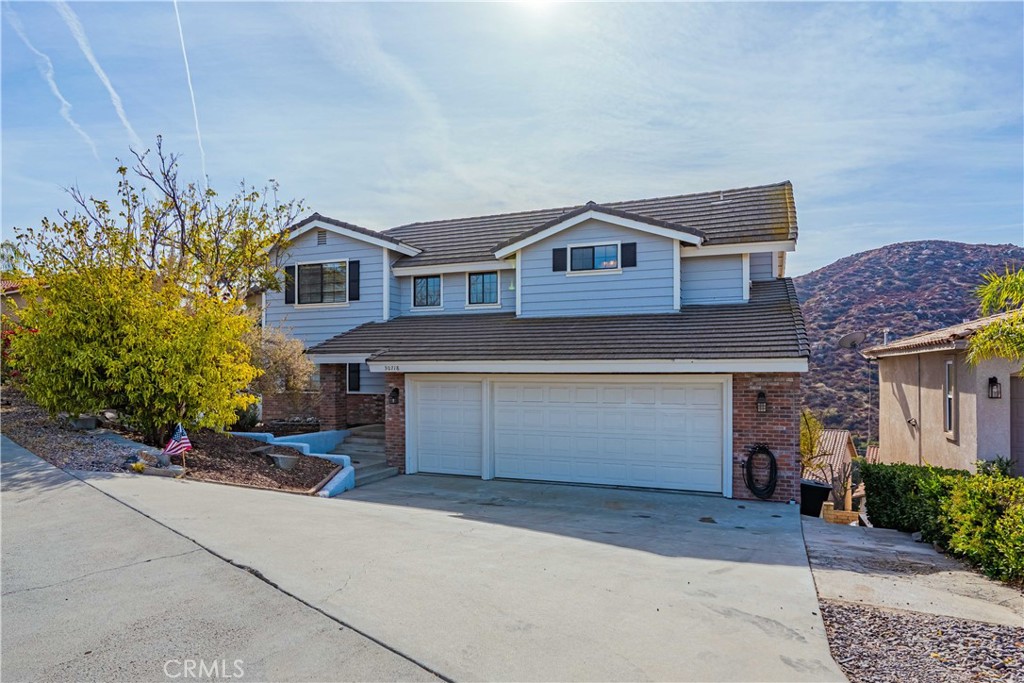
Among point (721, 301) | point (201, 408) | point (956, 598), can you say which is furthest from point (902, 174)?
point (201, 408)

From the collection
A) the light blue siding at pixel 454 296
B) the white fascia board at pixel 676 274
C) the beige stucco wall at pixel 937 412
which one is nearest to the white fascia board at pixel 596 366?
the white fascia board at pixel 676 274

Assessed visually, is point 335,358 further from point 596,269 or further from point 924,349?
point 924,349

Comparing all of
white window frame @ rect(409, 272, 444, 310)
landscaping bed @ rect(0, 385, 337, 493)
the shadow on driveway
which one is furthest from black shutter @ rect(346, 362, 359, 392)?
the shadow on driveway

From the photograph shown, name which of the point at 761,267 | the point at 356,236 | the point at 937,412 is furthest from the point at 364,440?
the point at 937,412

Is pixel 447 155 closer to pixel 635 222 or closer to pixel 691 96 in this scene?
pixel 635 222

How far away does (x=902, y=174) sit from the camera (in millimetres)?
19234

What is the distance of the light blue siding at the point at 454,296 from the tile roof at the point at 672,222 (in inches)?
22.3

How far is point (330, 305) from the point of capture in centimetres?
1708

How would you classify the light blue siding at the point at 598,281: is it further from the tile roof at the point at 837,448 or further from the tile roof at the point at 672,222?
the tile roof at the point at 837,448

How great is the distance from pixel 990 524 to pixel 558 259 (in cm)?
964

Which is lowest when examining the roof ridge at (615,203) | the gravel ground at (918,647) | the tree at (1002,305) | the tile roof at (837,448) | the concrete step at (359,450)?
the tile roof at (837,448)

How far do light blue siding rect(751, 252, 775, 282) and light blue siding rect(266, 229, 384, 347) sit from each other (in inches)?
388

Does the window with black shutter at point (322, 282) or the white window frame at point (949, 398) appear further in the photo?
the window with black shutter at point (322, 282)

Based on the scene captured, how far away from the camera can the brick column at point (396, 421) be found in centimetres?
1355
